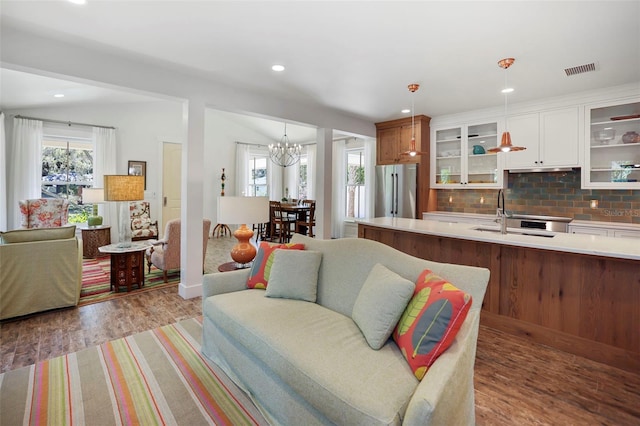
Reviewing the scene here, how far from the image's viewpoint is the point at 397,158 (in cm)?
575

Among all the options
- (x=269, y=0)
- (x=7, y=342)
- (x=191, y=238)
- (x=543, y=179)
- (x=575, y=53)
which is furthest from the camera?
(x=543, y=179)

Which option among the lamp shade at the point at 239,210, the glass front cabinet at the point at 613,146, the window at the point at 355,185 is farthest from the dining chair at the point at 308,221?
the glass front cabinet at the point at 613,146

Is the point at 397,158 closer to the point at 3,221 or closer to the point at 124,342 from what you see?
the point at 124,342

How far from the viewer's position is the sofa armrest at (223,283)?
2428mm

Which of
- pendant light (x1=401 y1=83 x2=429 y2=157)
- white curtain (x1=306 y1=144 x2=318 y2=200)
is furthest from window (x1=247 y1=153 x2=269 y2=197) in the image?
pendant light (x1=401 y1=83 x2=429 y2=157)

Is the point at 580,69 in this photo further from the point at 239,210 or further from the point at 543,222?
the point at 239,210

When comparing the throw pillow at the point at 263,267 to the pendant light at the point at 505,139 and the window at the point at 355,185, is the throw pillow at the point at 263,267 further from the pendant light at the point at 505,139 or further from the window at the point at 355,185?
the window at the point at 355,185

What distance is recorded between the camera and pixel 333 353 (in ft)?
5.07

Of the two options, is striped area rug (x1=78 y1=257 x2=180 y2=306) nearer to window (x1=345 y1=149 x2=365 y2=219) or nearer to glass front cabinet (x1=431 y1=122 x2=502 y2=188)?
window (x1=345 y1=149 x2=365 y2=219)

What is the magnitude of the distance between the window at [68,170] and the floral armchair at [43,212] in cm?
47

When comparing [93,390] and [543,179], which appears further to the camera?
[543,179]

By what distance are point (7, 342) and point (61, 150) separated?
15.7ft

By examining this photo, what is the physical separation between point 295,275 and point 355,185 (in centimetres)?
550

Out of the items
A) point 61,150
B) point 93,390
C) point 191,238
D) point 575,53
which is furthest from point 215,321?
point 61,150
